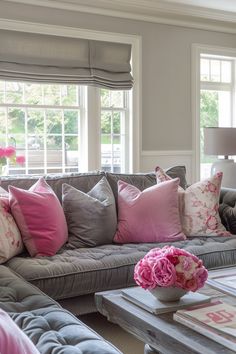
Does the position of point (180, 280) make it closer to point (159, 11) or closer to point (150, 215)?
point (150, 215)

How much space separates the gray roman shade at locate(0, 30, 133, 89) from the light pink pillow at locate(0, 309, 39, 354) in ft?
12.4

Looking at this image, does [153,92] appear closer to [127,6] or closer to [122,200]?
[127,6]

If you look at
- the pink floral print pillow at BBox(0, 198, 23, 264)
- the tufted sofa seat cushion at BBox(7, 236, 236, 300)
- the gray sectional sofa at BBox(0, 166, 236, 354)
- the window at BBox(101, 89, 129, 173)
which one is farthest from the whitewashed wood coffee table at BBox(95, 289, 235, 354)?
the window at BBox(101, 89, 129, 173)

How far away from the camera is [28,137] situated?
196 inches

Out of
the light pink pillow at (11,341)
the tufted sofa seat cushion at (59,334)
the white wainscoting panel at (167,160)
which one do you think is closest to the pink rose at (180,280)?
the tufted sofa seat cushion at (59,334)

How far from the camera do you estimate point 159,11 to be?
17.4 feet

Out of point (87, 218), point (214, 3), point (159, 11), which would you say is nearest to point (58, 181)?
point (87, 218)

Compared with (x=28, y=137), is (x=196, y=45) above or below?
above

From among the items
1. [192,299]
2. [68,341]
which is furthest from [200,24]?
[68,341]

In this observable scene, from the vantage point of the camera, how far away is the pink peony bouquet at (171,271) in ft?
6.03

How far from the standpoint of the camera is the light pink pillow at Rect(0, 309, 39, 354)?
39.2 inches

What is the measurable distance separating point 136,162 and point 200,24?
1.82 m

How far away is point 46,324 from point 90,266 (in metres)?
1.06

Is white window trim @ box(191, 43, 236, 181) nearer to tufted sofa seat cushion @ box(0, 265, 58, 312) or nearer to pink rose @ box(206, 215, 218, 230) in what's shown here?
pink rose @ box(206, 215, 218, 230)
